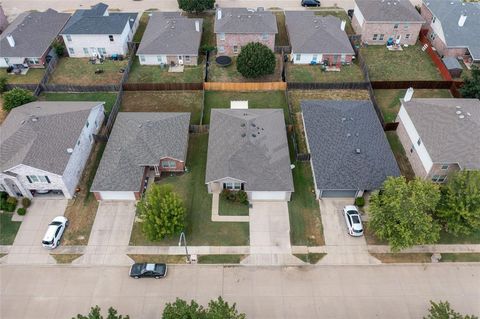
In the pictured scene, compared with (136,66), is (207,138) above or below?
below

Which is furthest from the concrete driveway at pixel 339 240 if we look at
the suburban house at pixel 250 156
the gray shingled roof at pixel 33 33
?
the gray shingled roof at pixel 33 33

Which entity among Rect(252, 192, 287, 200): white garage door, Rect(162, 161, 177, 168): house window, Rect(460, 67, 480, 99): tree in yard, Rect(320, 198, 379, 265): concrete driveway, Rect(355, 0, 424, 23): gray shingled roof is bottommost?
Rect(320, 198, 379, 265): concrete driveway

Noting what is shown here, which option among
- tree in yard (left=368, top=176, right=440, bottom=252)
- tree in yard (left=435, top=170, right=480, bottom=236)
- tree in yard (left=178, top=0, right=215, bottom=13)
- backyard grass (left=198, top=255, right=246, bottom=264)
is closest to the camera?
tree in yard (left=368, top=176, right=440, bottom=252)

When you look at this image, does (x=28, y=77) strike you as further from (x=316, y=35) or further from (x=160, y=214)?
(x=316, y=35)

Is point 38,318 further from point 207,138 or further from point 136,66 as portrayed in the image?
point 136,66

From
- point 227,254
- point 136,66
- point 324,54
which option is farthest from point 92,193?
point 324,54

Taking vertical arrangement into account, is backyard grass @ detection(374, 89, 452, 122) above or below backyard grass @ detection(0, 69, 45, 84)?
below

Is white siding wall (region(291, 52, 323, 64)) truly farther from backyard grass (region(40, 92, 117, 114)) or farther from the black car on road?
the black car on road

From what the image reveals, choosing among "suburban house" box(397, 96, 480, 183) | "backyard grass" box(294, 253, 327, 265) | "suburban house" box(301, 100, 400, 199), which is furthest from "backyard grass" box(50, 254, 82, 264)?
"suburban house" box(397, 96, 480, 183)
